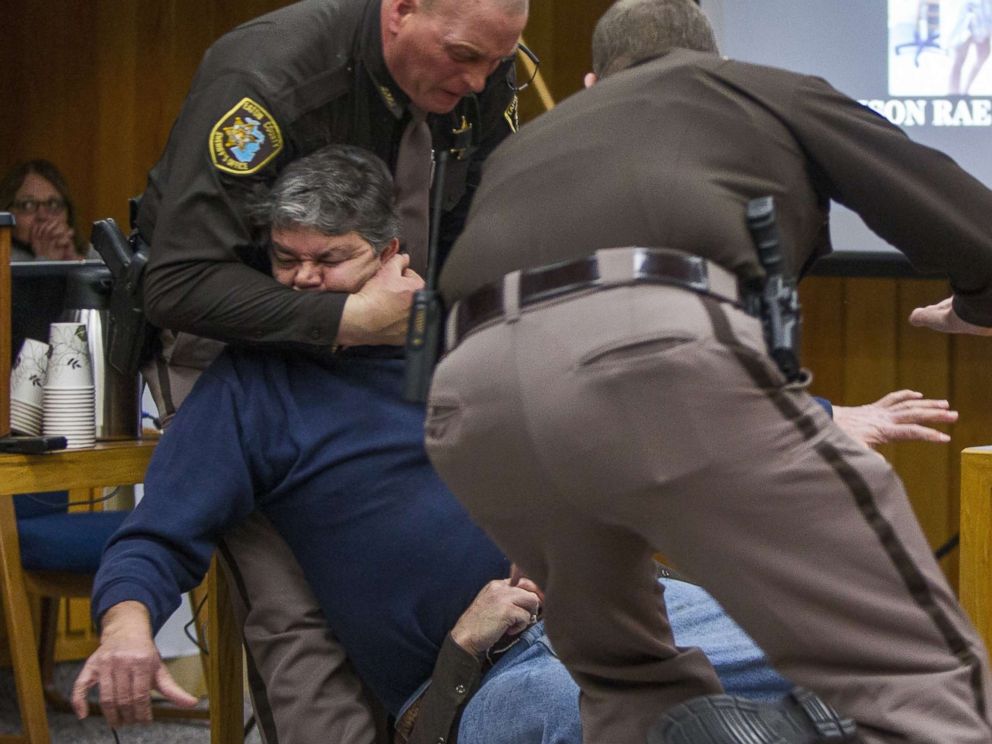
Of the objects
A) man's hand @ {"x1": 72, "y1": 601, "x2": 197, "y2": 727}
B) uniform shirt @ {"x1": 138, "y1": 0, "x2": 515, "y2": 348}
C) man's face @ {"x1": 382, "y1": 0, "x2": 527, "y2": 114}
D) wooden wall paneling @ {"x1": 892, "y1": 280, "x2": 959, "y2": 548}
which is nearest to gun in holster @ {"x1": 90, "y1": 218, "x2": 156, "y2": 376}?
uniform shirt @ {"x1": 138, "y1": 0, "x2": 515, "y2": 348}

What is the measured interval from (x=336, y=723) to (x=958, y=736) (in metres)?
0.86

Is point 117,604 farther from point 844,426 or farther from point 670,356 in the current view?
point 844,426

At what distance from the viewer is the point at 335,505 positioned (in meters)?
1.87

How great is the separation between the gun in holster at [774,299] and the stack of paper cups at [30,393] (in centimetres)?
125

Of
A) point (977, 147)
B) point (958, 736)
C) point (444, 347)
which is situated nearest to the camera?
point (958, 736)

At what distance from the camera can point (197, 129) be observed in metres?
1.93

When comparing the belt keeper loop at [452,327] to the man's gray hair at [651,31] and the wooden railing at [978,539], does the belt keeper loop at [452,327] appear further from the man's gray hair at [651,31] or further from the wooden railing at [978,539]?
the wooden railing at [978,539]

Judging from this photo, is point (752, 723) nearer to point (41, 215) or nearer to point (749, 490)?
point (749, 490)

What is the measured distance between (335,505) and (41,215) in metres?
2.52

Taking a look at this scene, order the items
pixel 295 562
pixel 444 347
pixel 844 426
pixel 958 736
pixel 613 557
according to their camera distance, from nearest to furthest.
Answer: pixel 958 736, pixel 613 557, pixel 444 347, pixel 844 426, pixel 295 562

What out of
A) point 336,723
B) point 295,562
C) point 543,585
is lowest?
point 336,723

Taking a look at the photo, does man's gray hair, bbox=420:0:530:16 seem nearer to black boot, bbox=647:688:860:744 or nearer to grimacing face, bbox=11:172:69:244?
black boot, bbox=647:688:860:744

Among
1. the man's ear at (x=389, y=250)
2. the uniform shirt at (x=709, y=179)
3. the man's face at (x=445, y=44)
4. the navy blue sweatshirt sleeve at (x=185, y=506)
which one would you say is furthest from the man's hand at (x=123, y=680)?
the man's face at (x=445, y=44)

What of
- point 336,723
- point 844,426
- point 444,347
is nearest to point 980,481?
point 844,426
